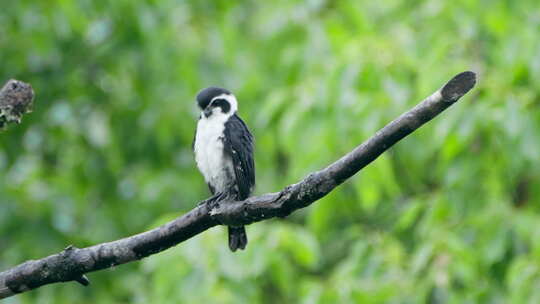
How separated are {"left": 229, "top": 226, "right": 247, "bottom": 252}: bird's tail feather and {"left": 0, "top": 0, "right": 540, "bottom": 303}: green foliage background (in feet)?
2.97

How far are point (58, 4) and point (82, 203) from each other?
1827 millimetres

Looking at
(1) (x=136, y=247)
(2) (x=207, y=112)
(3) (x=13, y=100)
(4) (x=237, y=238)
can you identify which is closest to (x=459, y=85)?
(1) (x=136, y=247)

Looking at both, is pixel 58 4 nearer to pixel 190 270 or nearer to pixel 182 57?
pixel 182 57

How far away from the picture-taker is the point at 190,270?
572cm

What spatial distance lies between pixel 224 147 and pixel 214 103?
0.28m

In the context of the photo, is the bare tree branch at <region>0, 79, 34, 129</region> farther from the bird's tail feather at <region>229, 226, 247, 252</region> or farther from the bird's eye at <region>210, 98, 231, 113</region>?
the bird's eye at <region>210, 98, 231, 113</region>

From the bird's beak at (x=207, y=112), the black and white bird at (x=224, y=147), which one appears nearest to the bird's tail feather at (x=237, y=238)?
the black and white bird at (x=224, y=147)

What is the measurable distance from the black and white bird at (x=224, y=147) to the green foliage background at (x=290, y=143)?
79cm

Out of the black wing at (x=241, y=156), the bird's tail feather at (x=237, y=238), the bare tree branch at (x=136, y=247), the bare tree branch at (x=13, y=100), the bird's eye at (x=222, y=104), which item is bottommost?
the bare tree branch at (x=136, y=247)

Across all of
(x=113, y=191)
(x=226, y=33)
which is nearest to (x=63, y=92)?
(x=113, y=191)

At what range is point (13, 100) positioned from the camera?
3785 mm

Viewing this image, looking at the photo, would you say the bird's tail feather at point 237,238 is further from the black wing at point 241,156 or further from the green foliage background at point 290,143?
the green foliage background at point 290,143

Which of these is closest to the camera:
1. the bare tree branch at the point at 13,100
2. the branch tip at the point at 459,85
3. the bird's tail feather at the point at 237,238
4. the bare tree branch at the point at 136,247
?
the branch tip at the point at 459,85

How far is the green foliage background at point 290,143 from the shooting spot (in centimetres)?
560
